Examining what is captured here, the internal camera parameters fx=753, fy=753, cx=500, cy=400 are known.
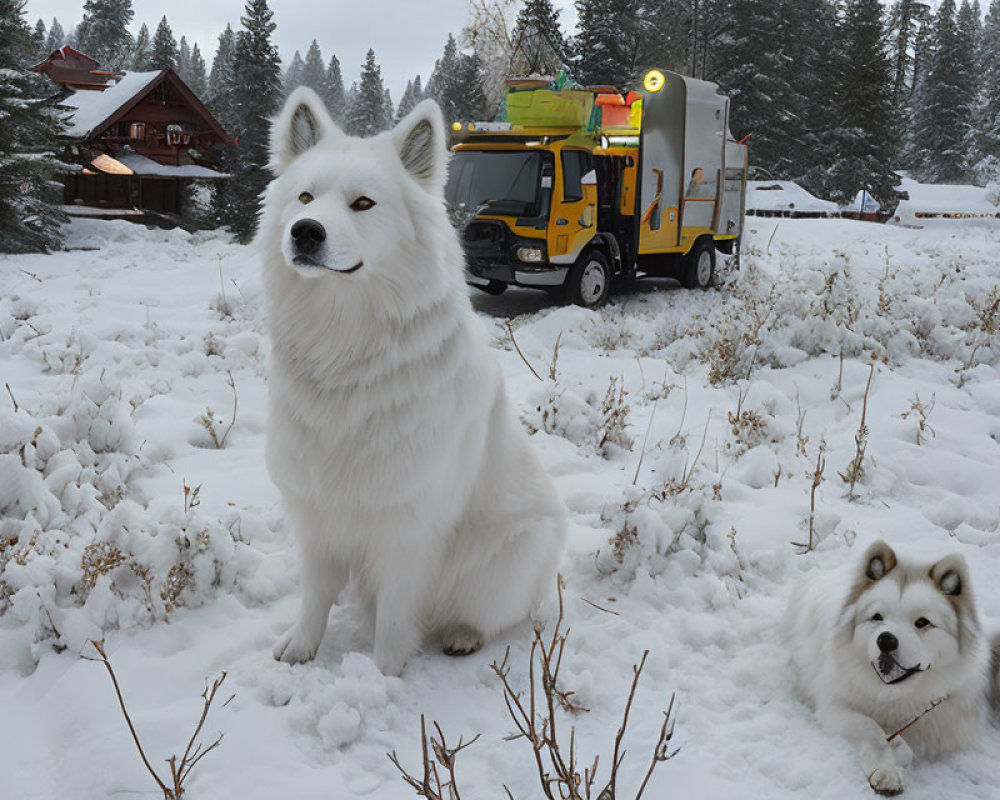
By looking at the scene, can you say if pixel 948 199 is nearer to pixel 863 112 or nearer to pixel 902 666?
pixel 863 112

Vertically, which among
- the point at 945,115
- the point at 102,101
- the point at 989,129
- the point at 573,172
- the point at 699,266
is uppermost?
the point at 945,115

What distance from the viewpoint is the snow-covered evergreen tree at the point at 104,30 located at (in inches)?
1775

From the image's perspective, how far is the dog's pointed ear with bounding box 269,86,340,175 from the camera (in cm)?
276

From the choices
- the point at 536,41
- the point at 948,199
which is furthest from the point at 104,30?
the point at 948,199

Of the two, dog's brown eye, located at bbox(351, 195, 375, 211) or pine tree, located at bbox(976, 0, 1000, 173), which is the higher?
pine tree, located at bbox(976, 0, 1000, 173)

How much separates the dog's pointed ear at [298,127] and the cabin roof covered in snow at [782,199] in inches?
1223

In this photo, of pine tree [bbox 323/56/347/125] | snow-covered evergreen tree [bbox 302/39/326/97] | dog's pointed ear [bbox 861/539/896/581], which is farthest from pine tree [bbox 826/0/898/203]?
snow-covered evergreen tree [bbox 302/39/326/97]

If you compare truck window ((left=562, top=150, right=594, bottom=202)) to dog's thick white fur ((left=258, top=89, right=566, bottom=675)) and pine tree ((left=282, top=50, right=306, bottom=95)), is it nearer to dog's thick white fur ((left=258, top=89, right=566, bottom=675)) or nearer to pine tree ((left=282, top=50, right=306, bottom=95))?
dog's thick white fur ((left=258, top=89, right=566, bottom=675))

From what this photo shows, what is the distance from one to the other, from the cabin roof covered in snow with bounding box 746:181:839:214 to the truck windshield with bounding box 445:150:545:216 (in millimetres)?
23659

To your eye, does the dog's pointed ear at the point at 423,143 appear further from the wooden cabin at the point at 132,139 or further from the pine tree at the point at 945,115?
the pine tree at the point at 945,115

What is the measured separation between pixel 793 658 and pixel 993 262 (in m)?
12.0

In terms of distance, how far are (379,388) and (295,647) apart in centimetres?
101

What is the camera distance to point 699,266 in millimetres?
12539

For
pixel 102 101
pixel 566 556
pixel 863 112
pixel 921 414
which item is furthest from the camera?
pixel 863 112
